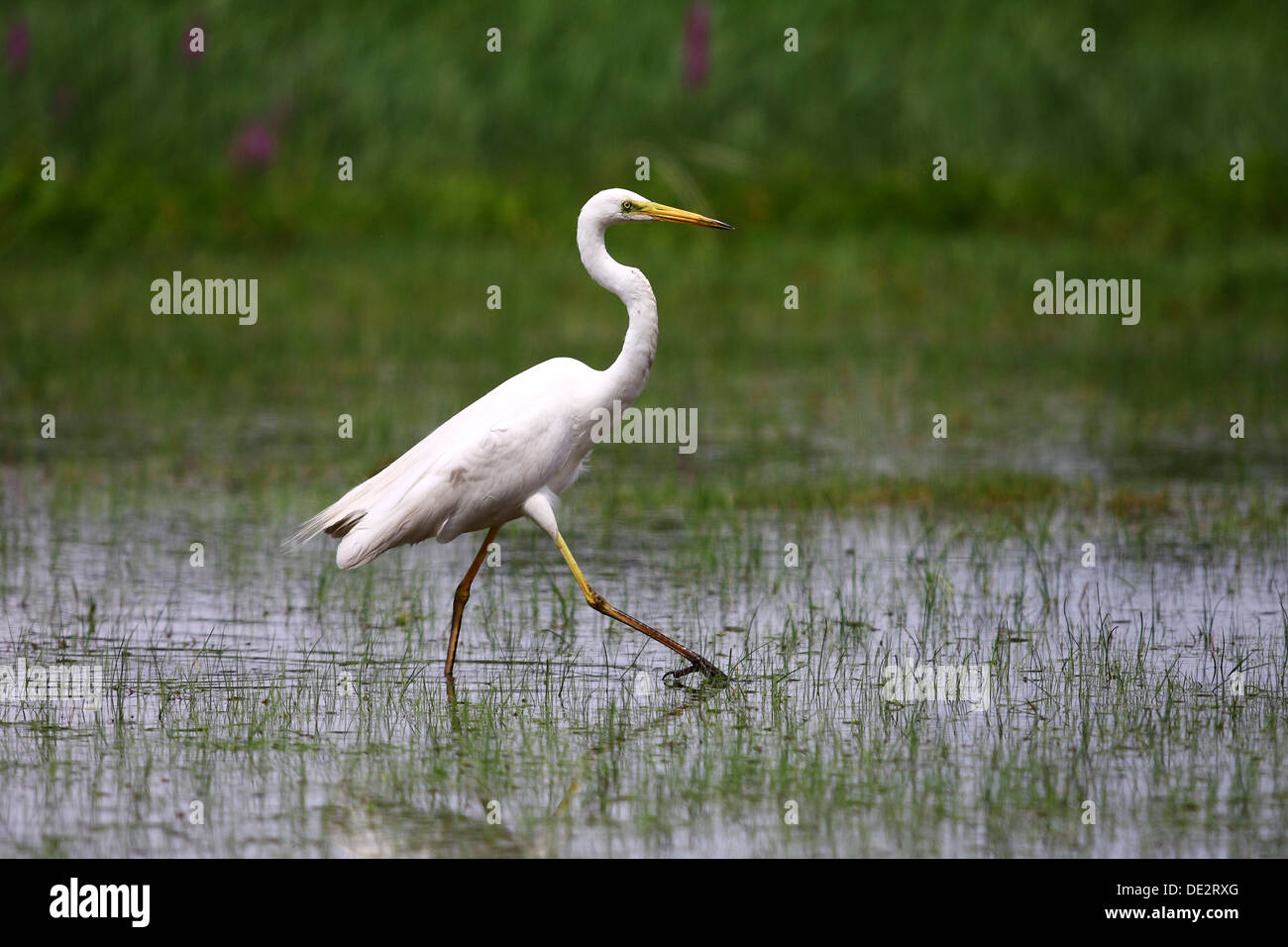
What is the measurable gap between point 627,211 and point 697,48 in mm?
14759

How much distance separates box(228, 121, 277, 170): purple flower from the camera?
2145 centimetres

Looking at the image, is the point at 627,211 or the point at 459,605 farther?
the point at 627,211

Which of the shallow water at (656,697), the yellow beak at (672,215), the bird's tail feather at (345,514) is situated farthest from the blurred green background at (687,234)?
the yellow beak at (672,215)

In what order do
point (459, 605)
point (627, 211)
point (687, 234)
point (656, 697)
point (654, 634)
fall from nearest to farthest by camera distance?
point (656, 697), point (654, 634), point (459, 605), point (627, 211), point (687, 234)

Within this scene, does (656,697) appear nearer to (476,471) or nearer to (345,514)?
(476,471)

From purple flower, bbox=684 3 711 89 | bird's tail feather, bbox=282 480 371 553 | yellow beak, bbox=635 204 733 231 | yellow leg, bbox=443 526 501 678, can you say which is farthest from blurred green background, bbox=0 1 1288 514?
yellow beak, bbox=635 204 733 231

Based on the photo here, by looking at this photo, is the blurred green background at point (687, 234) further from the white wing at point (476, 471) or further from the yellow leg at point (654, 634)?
the yellow leg at point (654, 634)

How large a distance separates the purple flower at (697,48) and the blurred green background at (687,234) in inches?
1.7

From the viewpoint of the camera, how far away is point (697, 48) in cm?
2228

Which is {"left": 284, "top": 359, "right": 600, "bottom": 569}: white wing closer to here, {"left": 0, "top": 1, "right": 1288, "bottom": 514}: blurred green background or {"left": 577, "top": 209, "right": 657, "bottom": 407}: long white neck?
{"left": 577, "top": 209, "right": 657, "bottom": 407}: long white neck

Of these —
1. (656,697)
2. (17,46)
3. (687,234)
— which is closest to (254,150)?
(17,46)

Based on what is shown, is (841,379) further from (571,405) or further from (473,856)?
(473,856)

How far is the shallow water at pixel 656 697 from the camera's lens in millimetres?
5824

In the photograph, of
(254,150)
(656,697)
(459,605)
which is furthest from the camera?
(254,150)
